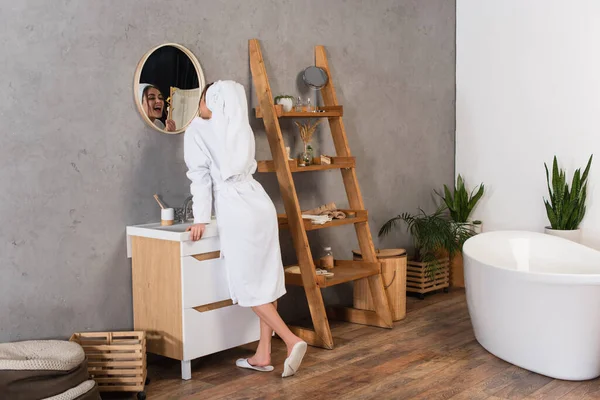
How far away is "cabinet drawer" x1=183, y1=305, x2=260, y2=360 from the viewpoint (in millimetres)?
3588

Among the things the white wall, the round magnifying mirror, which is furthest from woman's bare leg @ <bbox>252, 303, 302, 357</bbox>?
the white wall

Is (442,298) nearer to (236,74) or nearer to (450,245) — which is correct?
(450,245)

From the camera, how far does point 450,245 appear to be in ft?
17.4

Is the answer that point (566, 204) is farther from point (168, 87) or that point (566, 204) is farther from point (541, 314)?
point (168, 87)

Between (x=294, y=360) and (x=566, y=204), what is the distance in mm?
2734

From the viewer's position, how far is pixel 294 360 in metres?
3.62

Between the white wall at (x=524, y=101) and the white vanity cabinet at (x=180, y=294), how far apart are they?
296cm

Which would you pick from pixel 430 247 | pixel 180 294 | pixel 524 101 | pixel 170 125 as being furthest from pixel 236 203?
pixel 524 101

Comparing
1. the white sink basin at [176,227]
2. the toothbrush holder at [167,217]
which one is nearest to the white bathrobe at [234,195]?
the white sink basin at [176,227]

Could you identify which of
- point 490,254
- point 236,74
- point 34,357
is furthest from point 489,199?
point 34,357

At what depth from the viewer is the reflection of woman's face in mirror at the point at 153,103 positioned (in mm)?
3818

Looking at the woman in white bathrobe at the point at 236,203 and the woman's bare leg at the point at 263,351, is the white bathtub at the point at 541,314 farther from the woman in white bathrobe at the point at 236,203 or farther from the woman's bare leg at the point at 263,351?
the woman's bare leg at the point at 263,351

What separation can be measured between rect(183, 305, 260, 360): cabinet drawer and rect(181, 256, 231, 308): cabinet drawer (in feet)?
0.20

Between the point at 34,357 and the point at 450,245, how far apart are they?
325 centimetres
